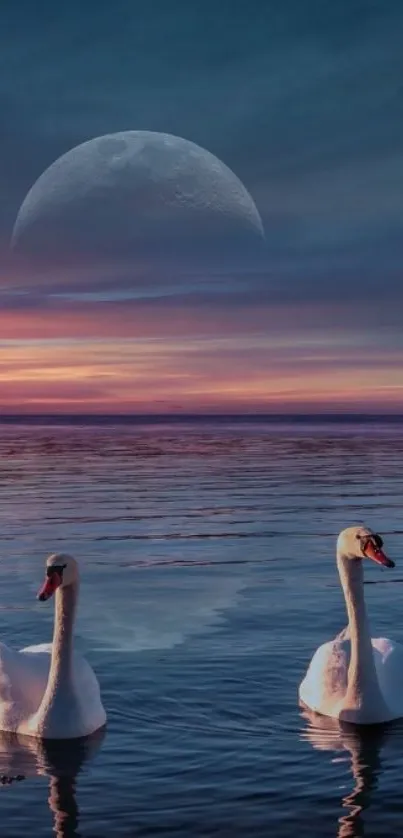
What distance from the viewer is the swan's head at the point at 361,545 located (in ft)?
38.5

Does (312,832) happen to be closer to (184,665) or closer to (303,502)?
(184,665)

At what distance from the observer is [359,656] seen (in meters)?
12.0

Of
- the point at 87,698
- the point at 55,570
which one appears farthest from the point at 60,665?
the point at 55,570

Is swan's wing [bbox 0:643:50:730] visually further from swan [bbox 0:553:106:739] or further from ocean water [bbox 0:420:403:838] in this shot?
ocean water [bbox 0:420:403:838]

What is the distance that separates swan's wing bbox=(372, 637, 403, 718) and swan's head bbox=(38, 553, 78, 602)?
121 inches

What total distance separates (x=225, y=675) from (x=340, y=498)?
21004 millimetres

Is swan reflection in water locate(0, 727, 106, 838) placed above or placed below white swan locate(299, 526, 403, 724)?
below

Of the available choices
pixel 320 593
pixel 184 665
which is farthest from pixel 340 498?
pixel 184 665

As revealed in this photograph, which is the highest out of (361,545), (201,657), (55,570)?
(361,545)

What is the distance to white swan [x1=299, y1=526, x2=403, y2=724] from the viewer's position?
39.4 ft

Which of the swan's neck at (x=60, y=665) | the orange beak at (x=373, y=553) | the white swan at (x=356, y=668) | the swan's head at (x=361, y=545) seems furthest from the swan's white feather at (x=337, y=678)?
the swan's neck at (x=60, y=665)

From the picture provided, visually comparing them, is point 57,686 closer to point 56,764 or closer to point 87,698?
point 87,698

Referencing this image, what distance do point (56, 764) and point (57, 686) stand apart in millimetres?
860

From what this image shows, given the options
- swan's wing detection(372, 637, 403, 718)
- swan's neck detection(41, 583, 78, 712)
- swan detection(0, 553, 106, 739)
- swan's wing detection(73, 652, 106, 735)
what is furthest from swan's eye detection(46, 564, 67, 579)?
swan's wing detection(372, 637, 403, 718)
